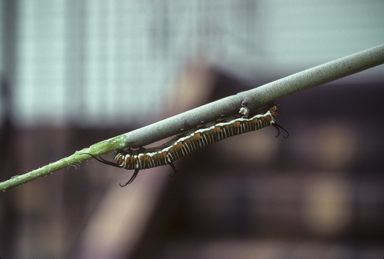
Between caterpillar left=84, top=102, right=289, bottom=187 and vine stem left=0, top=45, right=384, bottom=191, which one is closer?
vine stem left=0, top=45, right=384, bottom=191

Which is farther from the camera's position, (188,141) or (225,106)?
(188,141)

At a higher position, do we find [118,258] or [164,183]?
[164,183]

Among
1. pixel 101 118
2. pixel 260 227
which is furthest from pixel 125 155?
pixel 101 118

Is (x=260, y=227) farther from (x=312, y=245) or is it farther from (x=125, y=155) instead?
(x=125, y=155)
